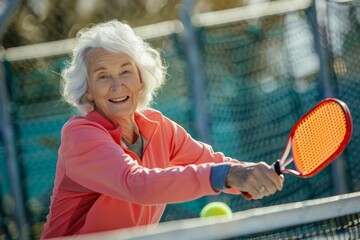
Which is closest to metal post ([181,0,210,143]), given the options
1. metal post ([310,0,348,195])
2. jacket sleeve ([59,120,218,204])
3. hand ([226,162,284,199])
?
metal post ([310,0,348,195])

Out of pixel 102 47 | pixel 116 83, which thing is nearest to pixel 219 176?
pixel 116 83

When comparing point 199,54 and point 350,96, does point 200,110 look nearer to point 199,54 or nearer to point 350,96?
point 199,54

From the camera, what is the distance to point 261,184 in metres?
3.21

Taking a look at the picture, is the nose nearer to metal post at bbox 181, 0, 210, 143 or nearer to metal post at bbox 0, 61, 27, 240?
metal post at bbox 0, 61, 27, 240

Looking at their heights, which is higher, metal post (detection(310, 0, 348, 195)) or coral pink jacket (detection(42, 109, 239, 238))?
coral pink jacket (detection(42, 109, 239, 238))

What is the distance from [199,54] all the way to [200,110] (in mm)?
491

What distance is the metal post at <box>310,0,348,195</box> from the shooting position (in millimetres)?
8016

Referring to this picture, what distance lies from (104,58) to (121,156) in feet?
2.16

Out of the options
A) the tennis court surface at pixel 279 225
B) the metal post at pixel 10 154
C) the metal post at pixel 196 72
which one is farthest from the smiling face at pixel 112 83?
the metal post at pixel 196 72

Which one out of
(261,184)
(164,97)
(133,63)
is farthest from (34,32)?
(261,184)

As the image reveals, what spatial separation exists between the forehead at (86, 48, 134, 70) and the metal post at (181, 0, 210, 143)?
329 centimetres

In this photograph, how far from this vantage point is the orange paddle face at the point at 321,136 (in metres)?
3.52

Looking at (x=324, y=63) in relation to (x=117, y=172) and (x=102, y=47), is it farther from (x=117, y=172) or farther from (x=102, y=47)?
(x=117, y=172)

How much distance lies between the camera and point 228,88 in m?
7.82
